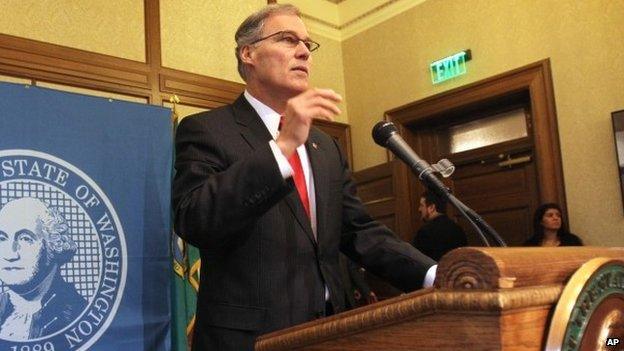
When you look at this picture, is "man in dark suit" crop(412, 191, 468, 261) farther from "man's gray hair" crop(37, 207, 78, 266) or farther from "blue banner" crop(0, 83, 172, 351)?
"man's gray hair" crop(37, 207, 78, 266)

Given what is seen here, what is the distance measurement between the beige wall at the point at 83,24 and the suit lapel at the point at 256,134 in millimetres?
2304

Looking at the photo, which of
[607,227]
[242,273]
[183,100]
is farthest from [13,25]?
[607,227]

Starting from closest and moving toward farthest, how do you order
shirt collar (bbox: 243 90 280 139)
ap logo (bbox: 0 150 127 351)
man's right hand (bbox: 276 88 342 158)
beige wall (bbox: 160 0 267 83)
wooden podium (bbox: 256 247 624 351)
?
wooden podium (bbox: 256 247 624 351)
man's right hand (bbox: 276 88 342 158)
shirt collar (bbox: 243 90 280 139)
ap logo (bbox: 0 150 127 351)
beige wall (bbox: 160 0 267 83)

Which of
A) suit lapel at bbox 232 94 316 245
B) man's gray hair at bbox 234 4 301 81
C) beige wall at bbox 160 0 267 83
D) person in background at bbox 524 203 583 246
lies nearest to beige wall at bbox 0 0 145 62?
beige wall at bbox 160 0 267 83

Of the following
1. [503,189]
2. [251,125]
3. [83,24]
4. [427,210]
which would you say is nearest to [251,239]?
[251,125]

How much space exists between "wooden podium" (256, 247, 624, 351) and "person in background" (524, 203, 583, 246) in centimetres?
366

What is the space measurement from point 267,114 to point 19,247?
1.17m

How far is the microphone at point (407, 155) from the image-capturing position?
130 centimetres

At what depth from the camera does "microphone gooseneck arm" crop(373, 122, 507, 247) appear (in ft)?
4.24

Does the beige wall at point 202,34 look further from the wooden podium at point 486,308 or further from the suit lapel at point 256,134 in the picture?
the wooden podium at point 486,308

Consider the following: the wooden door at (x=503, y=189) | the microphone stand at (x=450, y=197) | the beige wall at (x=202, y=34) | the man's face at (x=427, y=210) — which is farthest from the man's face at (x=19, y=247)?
the wooden door at (x=503, y=189)

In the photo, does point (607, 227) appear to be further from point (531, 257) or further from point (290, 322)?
point (531, 257)

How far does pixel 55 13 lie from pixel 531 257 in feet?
11.0

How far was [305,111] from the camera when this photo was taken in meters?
1.05
